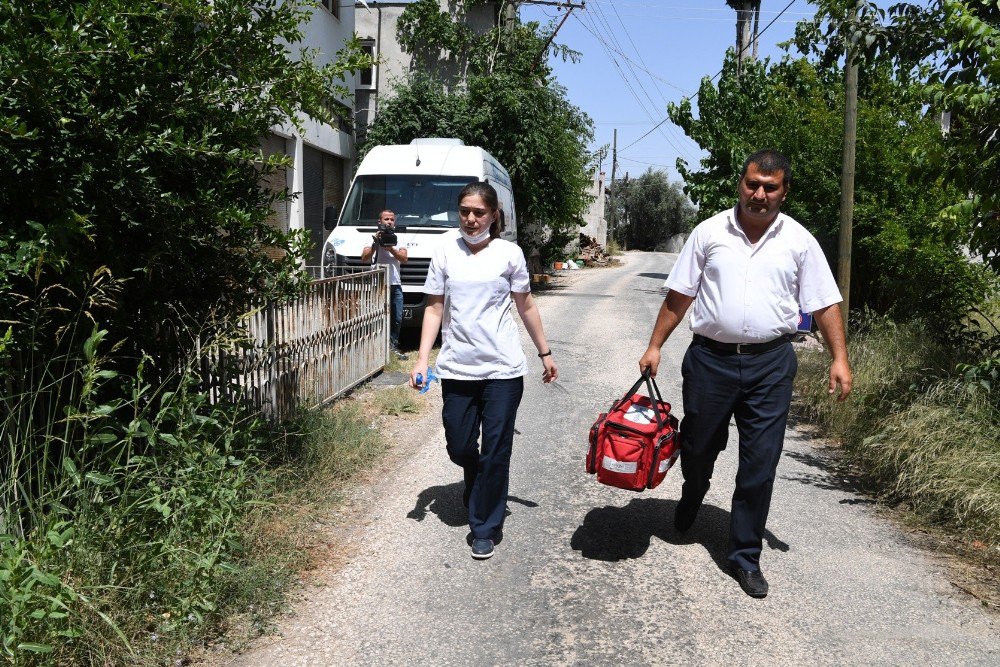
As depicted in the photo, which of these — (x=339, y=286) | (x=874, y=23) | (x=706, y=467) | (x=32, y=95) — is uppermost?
(x=874, y=23)

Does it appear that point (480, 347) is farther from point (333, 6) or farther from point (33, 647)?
point (333, 6)

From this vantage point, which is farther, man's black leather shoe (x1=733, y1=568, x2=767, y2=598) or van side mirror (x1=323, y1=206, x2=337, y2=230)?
van side mirror (x1=323, y1=206, x2=337, y2=230)

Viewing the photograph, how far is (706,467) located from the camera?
4512 mm

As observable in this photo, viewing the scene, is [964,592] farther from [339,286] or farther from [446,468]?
[339,286]

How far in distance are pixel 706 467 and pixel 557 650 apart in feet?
4.68

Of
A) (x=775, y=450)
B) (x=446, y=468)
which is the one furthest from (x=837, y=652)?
(x=446, y=468)

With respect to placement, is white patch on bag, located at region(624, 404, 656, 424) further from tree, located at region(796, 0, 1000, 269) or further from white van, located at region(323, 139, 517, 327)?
white van, located at region(323, 139, 517, 327)

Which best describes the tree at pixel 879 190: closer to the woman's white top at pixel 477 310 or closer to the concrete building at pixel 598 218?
the woman's white top at pixel 477 310

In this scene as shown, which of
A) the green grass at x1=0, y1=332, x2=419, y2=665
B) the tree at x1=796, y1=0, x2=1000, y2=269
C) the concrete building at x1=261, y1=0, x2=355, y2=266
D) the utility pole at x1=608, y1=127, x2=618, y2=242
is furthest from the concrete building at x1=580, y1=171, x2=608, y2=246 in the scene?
the green grass at x1=0, y1=332, x2=419, y2=665

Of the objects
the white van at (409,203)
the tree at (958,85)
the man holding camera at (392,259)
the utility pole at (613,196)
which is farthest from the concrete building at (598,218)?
the tree at (958,85)

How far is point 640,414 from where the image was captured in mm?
4324

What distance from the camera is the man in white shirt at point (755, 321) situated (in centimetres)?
406

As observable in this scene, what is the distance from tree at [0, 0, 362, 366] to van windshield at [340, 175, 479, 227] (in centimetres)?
714

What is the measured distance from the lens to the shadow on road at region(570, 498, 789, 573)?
4.56 metres
